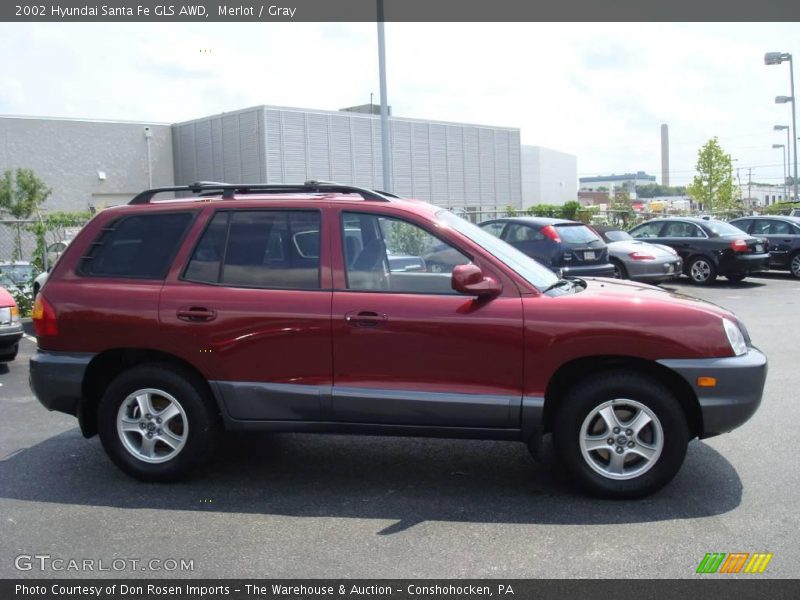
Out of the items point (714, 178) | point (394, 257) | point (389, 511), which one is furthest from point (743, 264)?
point (714, 178)

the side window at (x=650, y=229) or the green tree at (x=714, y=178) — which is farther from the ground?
the green tree at (x=714, y=178)

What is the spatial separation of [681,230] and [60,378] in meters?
16.6

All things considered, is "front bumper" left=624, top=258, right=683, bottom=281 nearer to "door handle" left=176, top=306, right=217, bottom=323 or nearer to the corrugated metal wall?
"door handle" left=176, top=306, right=217, bottom=323

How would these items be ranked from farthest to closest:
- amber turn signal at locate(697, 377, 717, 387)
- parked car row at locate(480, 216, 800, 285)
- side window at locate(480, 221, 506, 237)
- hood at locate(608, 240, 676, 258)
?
1. hood at locate(608, 240, 676, 258)
2. side window at locate(480, 221, 506, 237)
3. parked car row at locate(480, 216, 800, 285)
4. amber turn signal at locate(697, 377, 717, 387)

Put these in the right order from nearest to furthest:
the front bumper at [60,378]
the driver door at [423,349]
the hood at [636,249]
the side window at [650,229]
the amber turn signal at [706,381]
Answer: the amber turn signal at [706,381] < the driver door at [423,349] < the front bumper at [60,378] < the hood at [636,249] < the side window at [650,229]

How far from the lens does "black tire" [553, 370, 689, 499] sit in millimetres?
4980

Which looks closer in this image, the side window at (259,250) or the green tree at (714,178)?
the side window at (259,250)

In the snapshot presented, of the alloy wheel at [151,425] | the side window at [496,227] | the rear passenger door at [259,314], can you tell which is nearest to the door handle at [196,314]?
the rear passenger door at [259,314]

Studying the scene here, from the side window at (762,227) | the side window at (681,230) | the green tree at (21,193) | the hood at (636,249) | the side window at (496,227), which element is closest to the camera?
the side window at (496,227)

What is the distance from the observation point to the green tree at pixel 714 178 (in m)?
57.8

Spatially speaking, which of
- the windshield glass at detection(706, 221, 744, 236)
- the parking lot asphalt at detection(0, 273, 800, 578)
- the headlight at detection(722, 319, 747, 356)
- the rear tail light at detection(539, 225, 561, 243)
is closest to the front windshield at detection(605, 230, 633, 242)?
the windshield glass at detection(706, 221, 744, 236)

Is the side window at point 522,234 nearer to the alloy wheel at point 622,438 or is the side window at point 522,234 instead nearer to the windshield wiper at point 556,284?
the windshield wiper at point 556,284

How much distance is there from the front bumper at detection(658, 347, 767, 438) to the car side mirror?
3.56 ft

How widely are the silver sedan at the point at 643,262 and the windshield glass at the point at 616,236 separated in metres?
0.90
